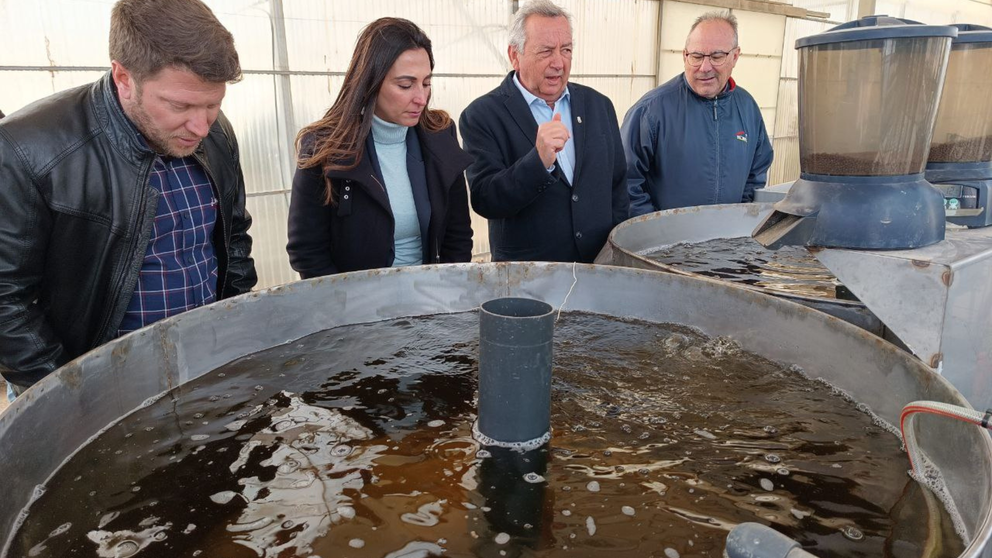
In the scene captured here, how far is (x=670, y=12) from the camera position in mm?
8531

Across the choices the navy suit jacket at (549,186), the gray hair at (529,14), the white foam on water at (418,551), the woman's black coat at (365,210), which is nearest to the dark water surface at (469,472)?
the white foam on water at (418,551)

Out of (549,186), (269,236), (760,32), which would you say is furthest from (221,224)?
(760,32)

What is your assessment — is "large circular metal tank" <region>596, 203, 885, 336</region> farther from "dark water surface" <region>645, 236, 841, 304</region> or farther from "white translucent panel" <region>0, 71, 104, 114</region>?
"white translucent panel" <region>0, 71, 104, 114</region>

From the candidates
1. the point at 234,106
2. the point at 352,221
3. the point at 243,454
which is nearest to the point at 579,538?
the point at 243,454

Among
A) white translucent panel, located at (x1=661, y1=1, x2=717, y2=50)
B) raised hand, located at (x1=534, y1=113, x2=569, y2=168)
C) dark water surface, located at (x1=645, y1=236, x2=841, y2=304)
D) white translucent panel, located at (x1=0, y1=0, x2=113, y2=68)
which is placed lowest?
dark water surface, located at (x1=645, y1=236, x2=841, y2=304)

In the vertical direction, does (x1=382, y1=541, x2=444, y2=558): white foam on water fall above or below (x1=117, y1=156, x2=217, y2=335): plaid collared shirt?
below

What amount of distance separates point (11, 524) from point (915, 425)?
4.71ft

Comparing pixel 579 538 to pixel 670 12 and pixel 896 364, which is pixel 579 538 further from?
pixel 670 12

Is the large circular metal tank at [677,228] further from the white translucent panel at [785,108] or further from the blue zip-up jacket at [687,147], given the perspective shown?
the white translucent panel at [785,108]

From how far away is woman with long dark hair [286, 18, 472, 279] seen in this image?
81.1 inches

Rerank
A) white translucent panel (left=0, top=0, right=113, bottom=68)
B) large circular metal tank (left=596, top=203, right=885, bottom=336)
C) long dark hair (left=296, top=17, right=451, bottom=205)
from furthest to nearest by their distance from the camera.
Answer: white translucent panel (left=0, top=0, right=113, bottom=68), large circular metal tank (left=596, top=203, right=885, bottom=336), long dark hair (left=296, top=17, right=451, bottom=205)

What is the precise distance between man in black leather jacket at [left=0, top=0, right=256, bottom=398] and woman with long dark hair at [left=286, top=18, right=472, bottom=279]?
0.49 metres

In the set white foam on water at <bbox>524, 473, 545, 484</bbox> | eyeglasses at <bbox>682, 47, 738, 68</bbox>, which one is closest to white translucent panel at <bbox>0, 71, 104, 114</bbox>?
eyeglasses at <bbox>682, 47, 738, 68</bbox>

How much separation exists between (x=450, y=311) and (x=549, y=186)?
86 cm
